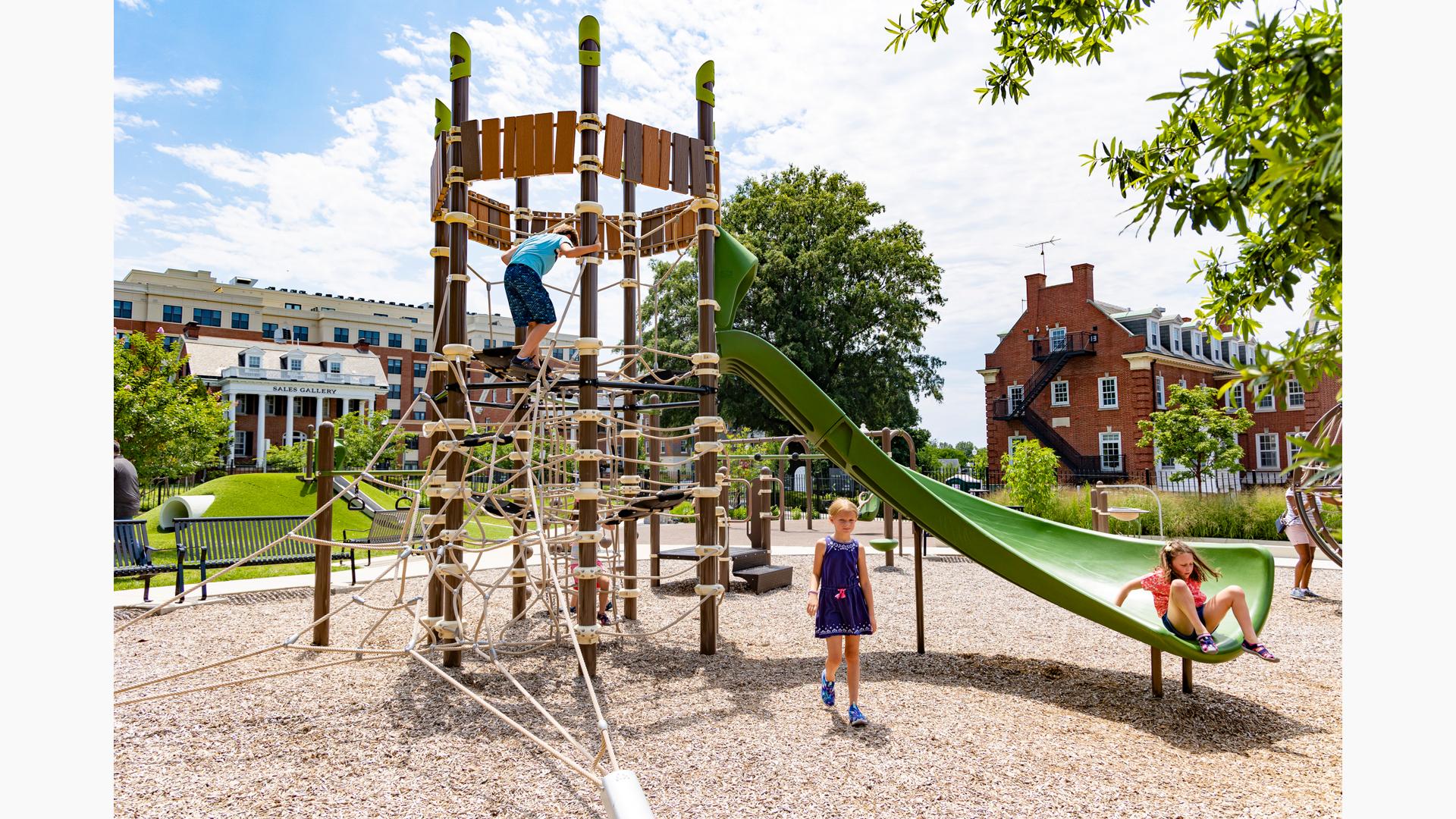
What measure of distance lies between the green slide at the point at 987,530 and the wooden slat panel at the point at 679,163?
29.8 inches

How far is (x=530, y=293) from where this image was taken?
5.92 metres

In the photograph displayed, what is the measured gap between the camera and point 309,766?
411cm

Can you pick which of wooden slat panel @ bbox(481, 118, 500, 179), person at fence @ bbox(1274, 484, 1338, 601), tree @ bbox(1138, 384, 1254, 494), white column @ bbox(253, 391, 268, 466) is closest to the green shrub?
person at fence @ bbox(1274, 484, 1338, 601)

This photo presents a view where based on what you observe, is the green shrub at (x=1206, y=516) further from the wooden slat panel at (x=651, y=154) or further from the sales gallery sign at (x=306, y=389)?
the sales gallery sign at (x=306, y=389)

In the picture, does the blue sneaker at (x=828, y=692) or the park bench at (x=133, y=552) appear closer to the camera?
the blue sneaker at (x=828, y=692)

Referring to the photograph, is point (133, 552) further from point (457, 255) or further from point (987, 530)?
point (987, 530)

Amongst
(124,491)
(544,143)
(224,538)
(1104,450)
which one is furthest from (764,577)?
(1104,450)

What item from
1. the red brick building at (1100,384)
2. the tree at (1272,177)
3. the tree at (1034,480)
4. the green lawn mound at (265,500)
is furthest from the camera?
the red brick building at (1100,384)

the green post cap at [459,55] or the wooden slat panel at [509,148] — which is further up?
the green post cap at [459,55]

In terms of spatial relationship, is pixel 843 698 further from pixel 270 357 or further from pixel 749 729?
pixel 270 357

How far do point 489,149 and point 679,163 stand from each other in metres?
1.56

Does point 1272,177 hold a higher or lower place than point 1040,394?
lower

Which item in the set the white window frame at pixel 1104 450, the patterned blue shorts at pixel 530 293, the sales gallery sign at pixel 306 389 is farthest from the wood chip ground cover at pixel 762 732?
the sales gallery sign at pixel 306 389

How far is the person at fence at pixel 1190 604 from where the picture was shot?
5047mm
